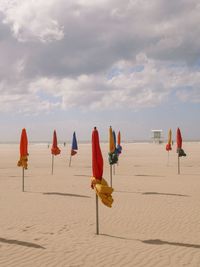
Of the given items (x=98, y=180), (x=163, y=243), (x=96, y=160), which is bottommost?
(x=163, y=243)

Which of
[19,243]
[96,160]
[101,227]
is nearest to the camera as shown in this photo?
[19,243]

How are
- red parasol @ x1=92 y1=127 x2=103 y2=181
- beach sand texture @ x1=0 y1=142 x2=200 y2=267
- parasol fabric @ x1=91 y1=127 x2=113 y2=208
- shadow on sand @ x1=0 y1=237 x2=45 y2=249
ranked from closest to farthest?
beach sand texture @ x1=0 y1=142 x2=200 y2=267 < shadow on sand @ x1=0 y1=237 x2=45 y2=249 < parasol fabric @ x1=91 y1=127 x2=113 y2=208 < red parasol @ x1=92 y1=127 x2=103 y2=181

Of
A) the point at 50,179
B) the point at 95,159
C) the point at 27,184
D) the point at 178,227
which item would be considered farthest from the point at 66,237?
the point at 50,179

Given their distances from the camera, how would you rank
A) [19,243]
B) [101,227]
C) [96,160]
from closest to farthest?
1. [19,243]
2. [96,160]
3. [101,227]

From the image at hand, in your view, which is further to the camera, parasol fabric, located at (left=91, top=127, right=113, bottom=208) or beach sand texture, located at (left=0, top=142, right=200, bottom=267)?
parasol fabric, located at (left=91, top=127, right=113, bottom=208)

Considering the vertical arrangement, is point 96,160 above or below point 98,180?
above

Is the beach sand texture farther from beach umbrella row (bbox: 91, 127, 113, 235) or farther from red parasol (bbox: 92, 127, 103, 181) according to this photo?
red parasol (bbox: 92, 127, 103, 181)

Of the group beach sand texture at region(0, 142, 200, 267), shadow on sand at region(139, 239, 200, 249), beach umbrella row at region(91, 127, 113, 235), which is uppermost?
beach umbrella row at region(91, 127, 113, 235)

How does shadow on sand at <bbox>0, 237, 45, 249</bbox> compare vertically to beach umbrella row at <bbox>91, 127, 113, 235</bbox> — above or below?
below

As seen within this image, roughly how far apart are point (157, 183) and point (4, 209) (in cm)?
912

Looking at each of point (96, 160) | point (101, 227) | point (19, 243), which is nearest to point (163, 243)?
point (101, 227)

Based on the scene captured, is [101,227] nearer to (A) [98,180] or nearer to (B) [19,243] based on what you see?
(A) [98,180]

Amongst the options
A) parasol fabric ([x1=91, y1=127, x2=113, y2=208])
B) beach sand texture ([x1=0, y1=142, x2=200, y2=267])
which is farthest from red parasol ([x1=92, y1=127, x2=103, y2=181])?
beach sand texture ([x1=0, y1=142, x2=200, y2=267])

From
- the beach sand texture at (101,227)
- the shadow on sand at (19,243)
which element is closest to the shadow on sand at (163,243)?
the beach sand texture at (101,227)
